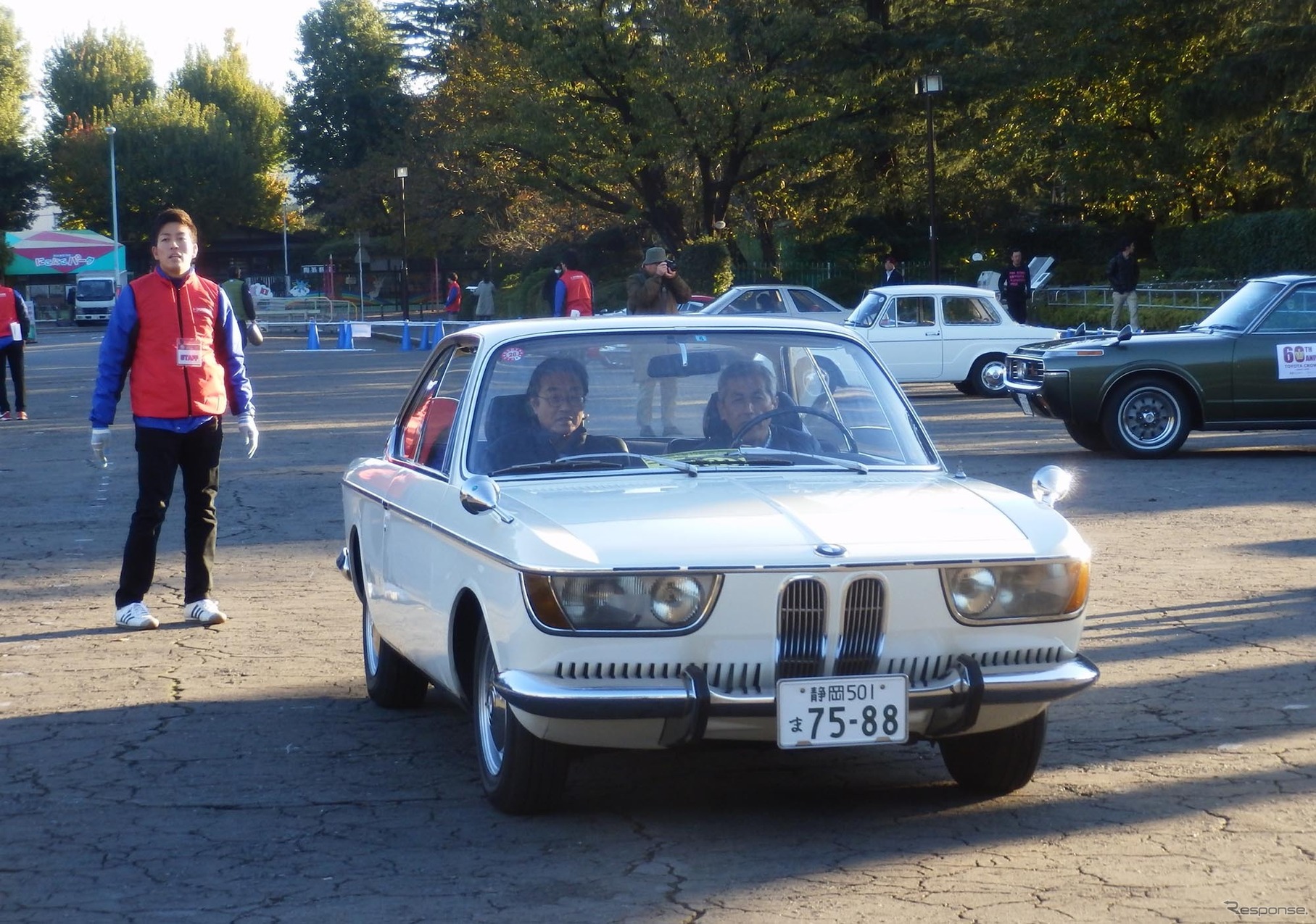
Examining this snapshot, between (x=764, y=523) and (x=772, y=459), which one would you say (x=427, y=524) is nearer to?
(x=772, y=459)

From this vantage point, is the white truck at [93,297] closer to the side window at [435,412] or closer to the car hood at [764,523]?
the side window at [435,412]

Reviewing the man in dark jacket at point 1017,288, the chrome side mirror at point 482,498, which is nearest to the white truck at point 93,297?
the man in dark jacket at point 1017,288

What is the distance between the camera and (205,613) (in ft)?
26.6

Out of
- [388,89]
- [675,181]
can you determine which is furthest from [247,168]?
[675,181]

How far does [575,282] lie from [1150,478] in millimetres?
9040

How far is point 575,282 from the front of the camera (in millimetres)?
21016

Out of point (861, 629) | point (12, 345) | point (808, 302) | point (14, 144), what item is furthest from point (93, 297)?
point (861, 629)

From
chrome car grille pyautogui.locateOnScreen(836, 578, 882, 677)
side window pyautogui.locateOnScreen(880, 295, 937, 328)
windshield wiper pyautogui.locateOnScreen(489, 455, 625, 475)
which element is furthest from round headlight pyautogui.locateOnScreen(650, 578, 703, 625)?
side window pyautogui.locateOnScreen(880, 295, 937, 328)

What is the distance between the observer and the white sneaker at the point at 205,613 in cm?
811

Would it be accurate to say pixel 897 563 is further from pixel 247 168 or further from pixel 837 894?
pixel 247 168

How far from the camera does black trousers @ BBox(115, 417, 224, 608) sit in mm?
7996

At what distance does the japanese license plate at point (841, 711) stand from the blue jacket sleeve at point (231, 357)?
4532 millimetres

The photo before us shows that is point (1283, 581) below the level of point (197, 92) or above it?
below

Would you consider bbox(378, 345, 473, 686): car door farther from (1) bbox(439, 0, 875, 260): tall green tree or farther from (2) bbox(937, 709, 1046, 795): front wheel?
(1) bbox(439, 0, 875, 260): tall green tree
